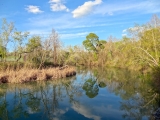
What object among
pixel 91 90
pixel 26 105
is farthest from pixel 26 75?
pixel 26 105

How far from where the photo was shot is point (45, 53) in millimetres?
27781

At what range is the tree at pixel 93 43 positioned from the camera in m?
60.5

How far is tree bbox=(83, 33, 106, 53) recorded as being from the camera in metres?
60.5

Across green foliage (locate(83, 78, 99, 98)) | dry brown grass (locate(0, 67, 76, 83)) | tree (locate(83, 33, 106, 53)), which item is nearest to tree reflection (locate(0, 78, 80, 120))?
green foliage (locate(83, 78, 99, 98))

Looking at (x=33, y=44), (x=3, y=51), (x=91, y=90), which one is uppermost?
(x=33, y=44)

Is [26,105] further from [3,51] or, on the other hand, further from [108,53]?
[108,53]

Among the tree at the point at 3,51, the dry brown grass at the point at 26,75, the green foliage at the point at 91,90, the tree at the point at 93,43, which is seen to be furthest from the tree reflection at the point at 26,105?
the tree at the point at 93,43

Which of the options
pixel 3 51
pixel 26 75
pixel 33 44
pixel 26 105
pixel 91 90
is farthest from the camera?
pixel 33 44

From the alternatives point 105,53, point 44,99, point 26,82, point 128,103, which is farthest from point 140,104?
point 105,53

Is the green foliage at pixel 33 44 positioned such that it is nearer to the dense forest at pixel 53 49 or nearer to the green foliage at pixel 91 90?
the dense forest at pixel 53 49

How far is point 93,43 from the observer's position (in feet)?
201

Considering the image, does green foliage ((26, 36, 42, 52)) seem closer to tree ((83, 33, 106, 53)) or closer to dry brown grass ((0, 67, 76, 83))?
dry brown grass ((0, 67, 76, 83))

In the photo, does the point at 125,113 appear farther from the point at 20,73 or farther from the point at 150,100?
the point at 20,73

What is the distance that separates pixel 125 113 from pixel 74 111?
9.36 ft
